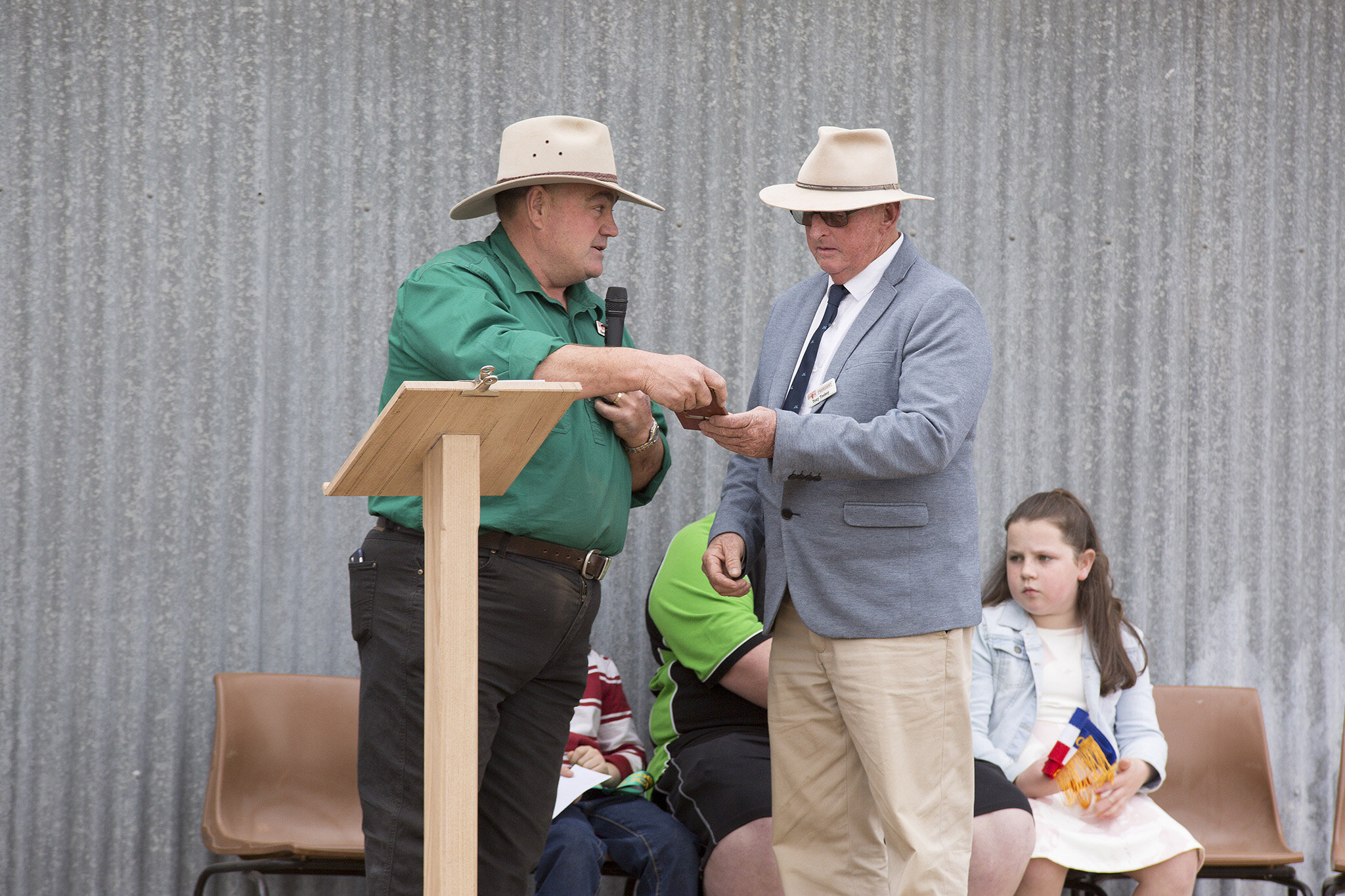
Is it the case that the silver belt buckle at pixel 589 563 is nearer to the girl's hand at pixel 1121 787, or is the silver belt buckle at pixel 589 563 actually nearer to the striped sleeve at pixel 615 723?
the striped sleeve at pixel 615 723

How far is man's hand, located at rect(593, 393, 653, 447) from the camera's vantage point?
7.71 feet

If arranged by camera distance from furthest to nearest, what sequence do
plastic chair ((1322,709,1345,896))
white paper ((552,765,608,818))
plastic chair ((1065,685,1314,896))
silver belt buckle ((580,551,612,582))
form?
plastic chair ((1065,685,1314,896)), plastic chair ((1322,709,1345,896)), white paper ((552,765,608,818)), silver belt buckle ((580,551,612,582))

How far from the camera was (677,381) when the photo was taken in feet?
6.63

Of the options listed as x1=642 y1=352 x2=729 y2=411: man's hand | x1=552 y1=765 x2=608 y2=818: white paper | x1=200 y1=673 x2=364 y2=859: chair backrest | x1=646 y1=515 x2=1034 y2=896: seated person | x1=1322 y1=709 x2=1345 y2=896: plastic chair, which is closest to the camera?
x1=642 y1=352 x2=729 y2=411: man's hand

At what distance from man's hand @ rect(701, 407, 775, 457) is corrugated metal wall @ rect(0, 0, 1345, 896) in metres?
1.50

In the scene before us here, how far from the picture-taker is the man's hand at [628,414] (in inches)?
92.5

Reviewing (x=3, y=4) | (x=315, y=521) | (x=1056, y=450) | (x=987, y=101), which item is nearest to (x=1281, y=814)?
(x=1056, y=450)

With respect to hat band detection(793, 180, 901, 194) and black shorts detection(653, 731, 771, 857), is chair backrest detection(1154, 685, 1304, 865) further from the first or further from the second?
hat band detection(793, 180, 901, 194)

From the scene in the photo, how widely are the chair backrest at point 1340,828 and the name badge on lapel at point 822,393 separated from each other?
2188mm

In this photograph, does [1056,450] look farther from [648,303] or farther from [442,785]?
[442,785]

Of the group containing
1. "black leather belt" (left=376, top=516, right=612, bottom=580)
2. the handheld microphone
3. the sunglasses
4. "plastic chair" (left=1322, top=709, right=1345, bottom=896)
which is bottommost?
"plastic chair" (left=1322, top=709, right=1345, bottom=896)

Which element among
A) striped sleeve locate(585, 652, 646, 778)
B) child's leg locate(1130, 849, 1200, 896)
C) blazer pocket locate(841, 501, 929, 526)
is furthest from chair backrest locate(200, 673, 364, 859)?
child's leg locate(1130, 849, 1200, 896)

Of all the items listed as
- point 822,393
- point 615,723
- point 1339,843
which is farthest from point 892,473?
point 1339,843

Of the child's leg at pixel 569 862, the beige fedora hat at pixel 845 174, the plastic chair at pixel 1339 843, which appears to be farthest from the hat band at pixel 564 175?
the plastic chair at pixel 1339 843
